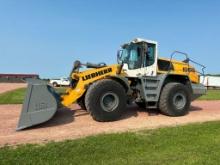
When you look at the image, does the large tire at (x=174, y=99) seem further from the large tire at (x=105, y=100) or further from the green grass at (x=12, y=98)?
the green grass at (x=12, y=98)

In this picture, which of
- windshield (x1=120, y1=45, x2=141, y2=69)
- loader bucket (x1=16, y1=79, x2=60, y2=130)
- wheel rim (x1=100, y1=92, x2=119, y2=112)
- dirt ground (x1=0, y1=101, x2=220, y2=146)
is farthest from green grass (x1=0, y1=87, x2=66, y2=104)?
windshield (x1=120, y1=45, x2=141, y2=69)

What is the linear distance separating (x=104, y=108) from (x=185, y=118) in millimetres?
3295

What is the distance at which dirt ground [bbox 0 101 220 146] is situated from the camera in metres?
7.82

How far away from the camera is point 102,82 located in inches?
380

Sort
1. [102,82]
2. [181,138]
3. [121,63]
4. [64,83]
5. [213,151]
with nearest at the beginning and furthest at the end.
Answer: [213,151] → [181,138] → [102,82] → [121,63] → [64,83]

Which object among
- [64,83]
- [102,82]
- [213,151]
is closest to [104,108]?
[102,82]

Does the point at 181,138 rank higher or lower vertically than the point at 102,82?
lower

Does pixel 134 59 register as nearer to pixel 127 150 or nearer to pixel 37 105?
pixel 37 105

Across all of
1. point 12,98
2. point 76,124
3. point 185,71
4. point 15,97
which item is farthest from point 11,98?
point 185,71

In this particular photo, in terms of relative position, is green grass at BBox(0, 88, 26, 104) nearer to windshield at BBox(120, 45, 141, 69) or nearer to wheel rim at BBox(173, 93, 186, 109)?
windshield at BBox(120, 45, 141, 69)

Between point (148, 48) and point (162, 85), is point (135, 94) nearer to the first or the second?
point (162, 85)

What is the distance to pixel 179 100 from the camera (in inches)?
456

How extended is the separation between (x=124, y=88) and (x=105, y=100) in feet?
3.23

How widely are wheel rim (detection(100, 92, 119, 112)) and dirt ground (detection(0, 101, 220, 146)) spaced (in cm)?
49
